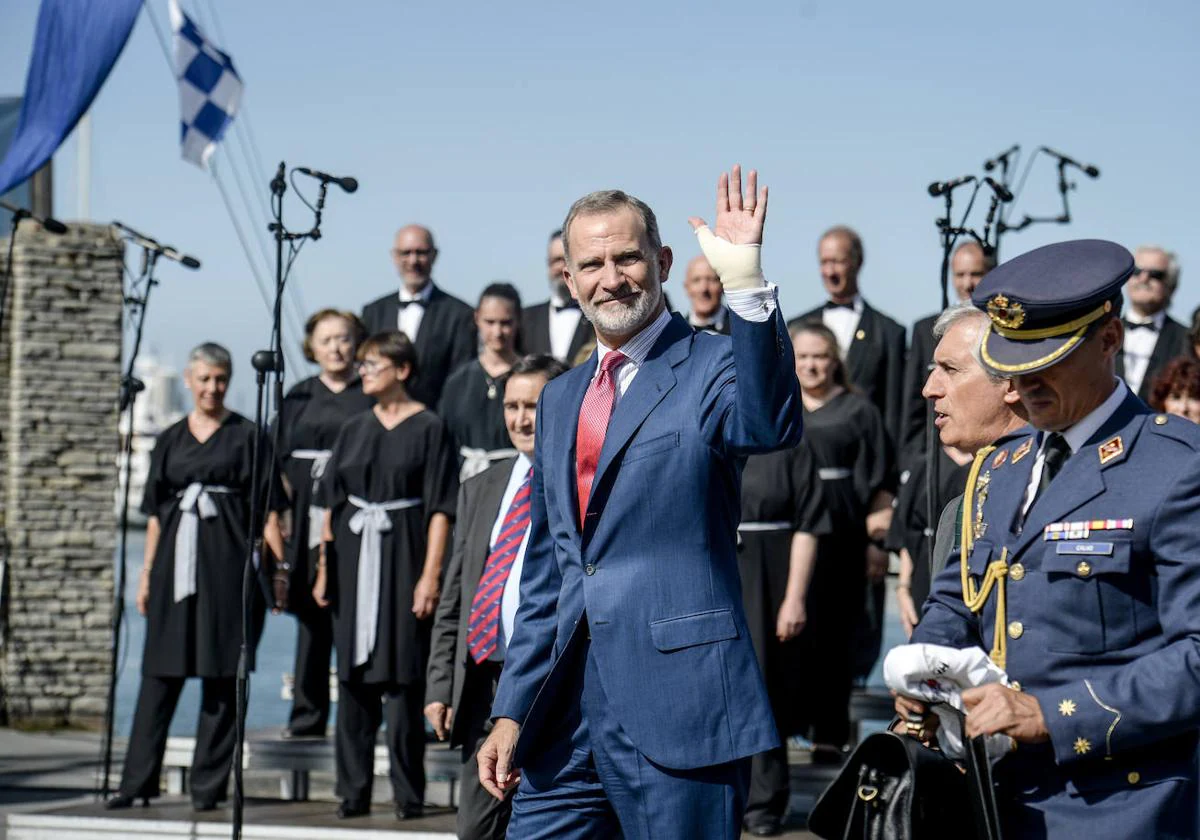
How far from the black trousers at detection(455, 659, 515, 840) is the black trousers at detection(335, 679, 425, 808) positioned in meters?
1.53

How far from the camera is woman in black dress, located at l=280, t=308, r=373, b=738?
758 cm

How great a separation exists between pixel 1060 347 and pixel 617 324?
1043mm

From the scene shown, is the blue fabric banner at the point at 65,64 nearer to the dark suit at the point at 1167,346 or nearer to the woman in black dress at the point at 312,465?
the woman in black dress at the point at 312,465

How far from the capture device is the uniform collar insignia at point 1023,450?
2.94m

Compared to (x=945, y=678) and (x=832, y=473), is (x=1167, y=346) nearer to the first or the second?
(x=832, y=473)

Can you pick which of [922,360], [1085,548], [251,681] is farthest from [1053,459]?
[251,681]

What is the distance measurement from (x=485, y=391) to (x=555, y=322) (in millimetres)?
1052

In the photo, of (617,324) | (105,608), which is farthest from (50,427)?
(617,324)

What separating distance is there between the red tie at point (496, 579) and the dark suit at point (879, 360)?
10.8 ft

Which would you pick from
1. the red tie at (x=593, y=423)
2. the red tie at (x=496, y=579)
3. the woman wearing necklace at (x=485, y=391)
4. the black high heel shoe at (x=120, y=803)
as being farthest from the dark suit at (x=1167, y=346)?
the black high heel shoe at (x=120, y=803)

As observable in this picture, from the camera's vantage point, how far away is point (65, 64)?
382 inches

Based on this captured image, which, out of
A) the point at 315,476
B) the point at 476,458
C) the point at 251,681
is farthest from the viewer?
the point at 251,681

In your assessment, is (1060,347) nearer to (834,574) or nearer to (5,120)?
(834,574)

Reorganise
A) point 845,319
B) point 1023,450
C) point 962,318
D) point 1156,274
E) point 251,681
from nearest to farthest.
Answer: point 1023,450 → point 962,318 → point 1156,274 → point 845,319 → point 251,681
